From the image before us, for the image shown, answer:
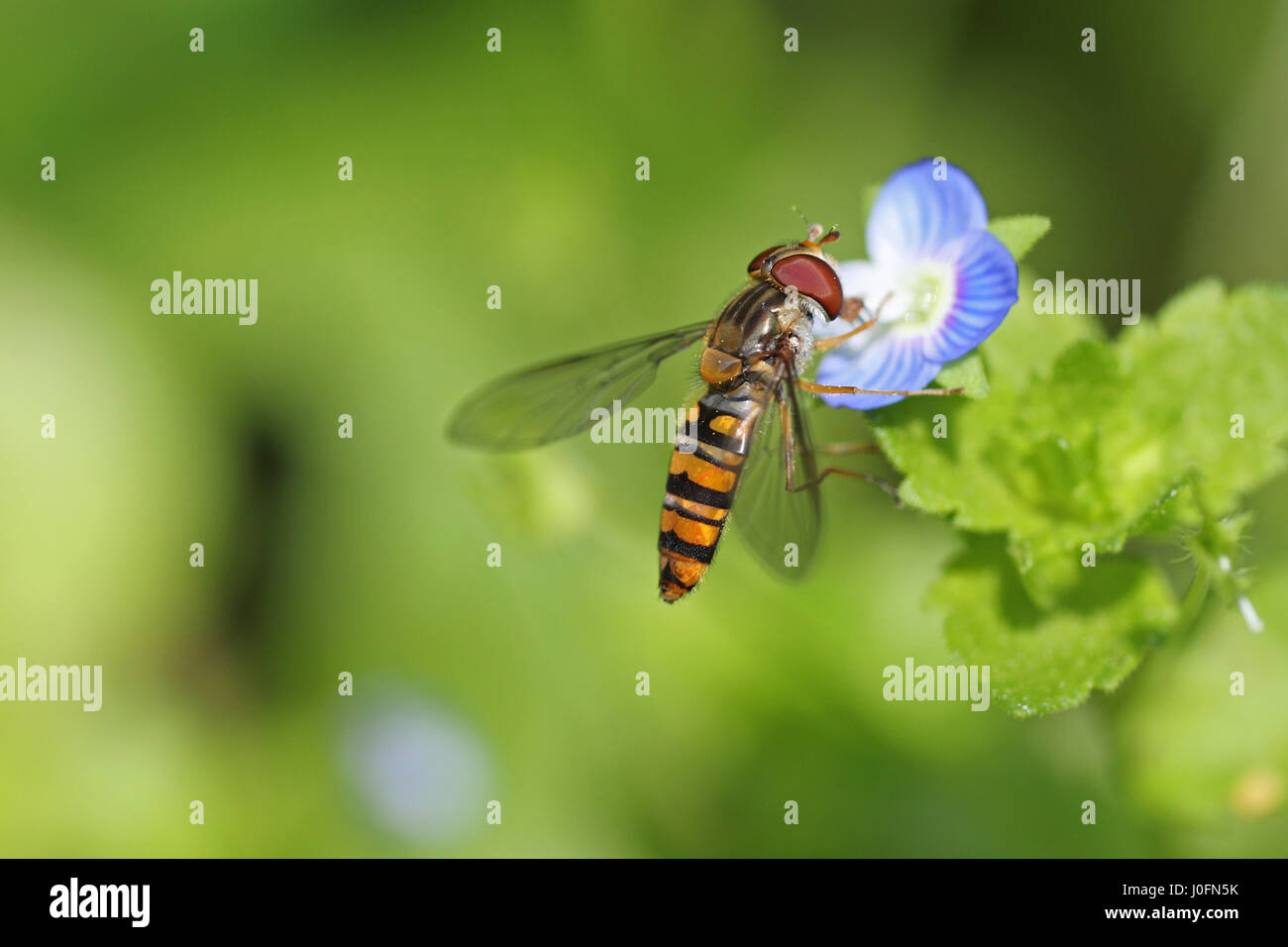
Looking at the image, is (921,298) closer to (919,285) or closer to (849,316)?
(919,285)

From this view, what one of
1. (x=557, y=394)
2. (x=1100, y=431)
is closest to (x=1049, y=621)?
(x=1100, y=431)

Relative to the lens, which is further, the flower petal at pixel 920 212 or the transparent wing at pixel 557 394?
the transparent wing at pixel 557 394

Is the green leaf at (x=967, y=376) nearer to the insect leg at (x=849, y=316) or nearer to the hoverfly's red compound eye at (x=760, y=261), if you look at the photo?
the insect leg at (x=849, y=316)

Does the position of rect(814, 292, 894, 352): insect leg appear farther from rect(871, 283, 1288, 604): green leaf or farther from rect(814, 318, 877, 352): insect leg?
rect(871, 283, 1288, 604): green leaf

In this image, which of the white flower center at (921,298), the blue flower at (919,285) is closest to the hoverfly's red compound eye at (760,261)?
the blue flower at (919,285)

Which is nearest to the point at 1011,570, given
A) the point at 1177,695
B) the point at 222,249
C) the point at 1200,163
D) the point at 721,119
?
the point at 1177,695

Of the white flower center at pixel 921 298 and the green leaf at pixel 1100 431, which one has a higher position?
the white flower center at pixel 921 298

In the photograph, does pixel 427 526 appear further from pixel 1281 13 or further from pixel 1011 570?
pixel 1281 13
